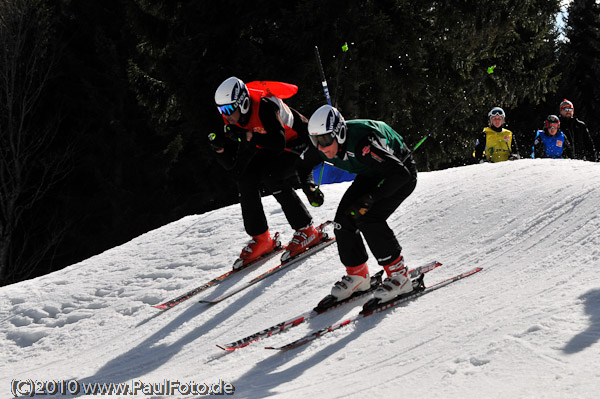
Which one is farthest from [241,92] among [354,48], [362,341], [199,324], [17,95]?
[17,95]

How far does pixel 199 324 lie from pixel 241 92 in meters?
2.25

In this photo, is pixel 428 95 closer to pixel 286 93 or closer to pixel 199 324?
pixel 286 93

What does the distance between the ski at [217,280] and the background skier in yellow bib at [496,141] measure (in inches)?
192

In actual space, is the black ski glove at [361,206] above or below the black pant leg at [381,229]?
above

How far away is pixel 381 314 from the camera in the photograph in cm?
521

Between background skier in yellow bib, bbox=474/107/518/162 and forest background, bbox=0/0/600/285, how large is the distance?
1218 mm

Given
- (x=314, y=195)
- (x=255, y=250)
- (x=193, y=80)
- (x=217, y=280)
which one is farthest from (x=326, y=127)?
(x=193, y=80)

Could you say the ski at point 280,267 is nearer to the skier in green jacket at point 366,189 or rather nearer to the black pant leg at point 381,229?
the skier in green jacket at point 366,189

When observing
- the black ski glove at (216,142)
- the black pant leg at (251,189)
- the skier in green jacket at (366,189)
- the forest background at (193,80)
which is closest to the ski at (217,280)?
the black pant leg at (251,189)

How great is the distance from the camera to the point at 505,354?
149 inches

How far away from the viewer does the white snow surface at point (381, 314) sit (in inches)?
151

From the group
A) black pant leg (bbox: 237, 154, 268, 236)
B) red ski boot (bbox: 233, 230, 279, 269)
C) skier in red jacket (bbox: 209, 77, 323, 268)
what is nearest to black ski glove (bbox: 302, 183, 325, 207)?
skier in red jacket (bbox: 209, 77, 323, 268)

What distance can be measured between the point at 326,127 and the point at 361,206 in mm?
657

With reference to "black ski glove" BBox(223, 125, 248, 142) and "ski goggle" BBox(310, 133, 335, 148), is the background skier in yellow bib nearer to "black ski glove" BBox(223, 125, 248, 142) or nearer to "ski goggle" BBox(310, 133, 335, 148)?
"black ski glove" BBox(223, 125, 248, 142)
